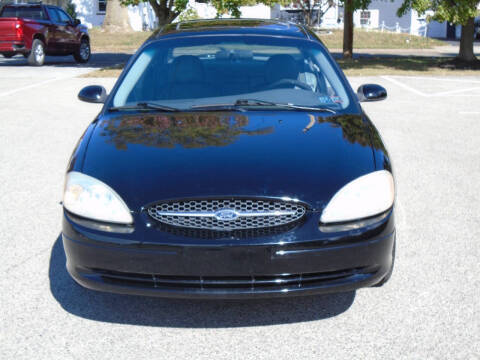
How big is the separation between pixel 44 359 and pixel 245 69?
2579 mm

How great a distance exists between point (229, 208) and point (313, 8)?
155 feet

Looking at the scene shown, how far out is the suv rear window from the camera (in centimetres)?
2072

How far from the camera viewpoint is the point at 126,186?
11.0 feet

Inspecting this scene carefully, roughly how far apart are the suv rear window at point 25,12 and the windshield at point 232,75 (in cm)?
1711

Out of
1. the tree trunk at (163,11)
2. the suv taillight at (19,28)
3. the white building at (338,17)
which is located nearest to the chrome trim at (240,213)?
the tree trunk at (163,11)

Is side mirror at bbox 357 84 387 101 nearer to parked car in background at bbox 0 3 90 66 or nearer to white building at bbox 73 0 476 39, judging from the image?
parked car in background at bbox 0 3 90 66

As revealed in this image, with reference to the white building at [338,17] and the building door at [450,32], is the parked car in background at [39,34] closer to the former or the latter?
the white building at [338,17]

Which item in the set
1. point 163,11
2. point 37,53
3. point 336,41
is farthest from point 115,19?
point 163,11

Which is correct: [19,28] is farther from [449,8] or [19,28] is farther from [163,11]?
[449,8]

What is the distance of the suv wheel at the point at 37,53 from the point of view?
65.1ft

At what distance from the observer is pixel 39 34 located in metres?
20.0

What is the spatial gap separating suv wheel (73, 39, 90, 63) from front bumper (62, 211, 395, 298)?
65.6 ft

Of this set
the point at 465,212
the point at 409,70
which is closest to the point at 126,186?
the point at 465,212

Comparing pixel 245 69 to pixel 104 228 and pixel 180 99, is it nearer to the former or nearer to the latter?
pixel 180 99
